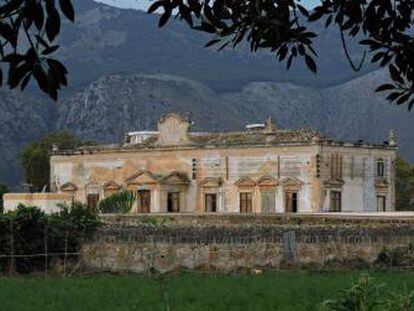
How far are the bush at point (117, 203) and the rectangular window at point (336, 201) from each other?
8.87 metres

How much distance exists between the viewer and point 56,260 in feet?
101

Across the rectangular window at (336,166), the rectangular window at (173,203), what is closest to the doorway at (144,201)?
the rectangular window at (173,203)

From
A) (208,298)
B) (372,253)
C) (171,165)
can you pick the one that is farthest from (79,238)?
(171,165)

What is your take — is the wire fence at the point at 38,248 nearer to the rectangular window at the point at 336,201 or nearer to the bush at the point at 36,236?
the bush at the point at 36,236

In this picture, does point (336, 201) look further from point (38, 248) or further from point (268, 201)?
point (38, 248)

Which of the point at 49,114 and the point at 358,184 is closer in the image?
the point at 358,184

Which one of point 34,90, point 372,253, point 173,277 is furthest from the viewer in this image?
point 34,90

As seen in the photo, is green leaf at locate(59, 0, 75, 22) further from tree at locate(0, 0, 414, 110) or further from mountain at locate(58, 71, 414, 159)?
mountain at locate(58, 71, 414, 159)

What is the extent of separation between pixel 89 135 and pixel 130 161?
283 ft

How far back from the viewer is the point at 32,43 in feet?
14.8

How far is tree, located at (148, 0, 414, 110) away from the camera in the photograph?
5.46m

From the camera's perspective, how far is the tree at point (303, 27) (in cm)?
546

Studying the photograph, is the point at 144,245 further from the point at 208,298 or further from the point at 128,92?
the point at 128,92

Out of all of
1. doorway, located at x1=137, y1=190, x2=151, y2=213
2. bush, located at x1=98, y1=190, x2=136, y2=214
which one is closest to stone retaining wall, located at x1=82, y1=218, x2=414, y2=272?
bush, located at x1=98, y1=190, x2=136, y2=214
